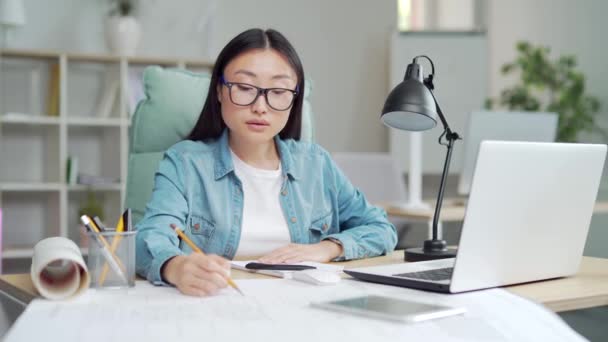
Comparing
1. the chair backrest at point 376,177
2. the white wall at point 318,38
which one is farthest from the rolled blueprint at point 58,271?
the white wall at point 318,38

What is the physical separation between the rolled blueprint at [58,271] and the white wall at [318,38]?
10.7 ft

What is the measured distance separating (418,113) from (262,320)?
0.60 meters

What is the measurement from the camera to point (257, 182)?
1696mm

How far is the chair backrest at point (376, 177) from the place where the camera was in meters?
3.78

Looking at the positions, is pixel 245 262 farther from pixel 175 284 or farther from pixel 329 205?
pixel 329 205

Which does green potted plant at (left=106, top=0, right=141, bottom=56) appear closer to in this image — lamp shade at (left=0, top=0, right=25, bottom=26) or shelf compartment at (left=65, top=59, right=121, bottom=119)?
shelf compartment at (left=65, top=59, right=121, bottom=119)

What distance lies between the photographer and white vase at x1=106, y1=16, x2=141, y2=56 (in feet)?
13.1

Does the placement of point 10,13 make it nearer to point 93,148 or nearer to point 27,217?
point 93,148

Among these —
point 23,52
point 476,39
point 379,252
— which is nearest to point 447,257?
point 379,252

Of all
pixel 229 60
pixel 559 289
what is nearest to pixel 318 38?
pixel 229 60

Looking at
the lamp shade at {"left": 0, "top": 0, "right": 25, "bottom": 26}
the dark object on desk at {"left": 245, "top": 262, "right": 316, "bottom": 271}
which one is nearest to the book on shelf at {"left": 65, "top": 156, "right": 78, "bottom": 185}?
the lamp shade at {"left": 0, "top": 0, "right": 25, "bottom": 26}

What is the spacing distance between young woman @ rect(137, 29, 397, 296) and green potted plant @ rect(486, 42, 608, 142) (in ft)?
8.69

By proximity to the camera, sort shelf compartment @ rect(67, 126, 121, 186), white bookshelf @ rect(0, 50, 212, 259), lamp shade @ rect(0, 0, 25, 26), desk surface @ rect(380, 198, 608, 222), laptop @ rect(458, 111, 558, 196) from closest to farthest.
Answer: desk surface @ rect(380, 198, 608, 222)
laptop @ rect(458, 111, 558, 196)
lamp shade @ rect(0, 0, 25, 26)
white bookshelf @ rect(0, 50, 212, 259)
shelf compartment @ rect(67, 126, 121, 186)

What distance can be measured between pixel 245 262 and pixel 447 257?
404 millimetres
